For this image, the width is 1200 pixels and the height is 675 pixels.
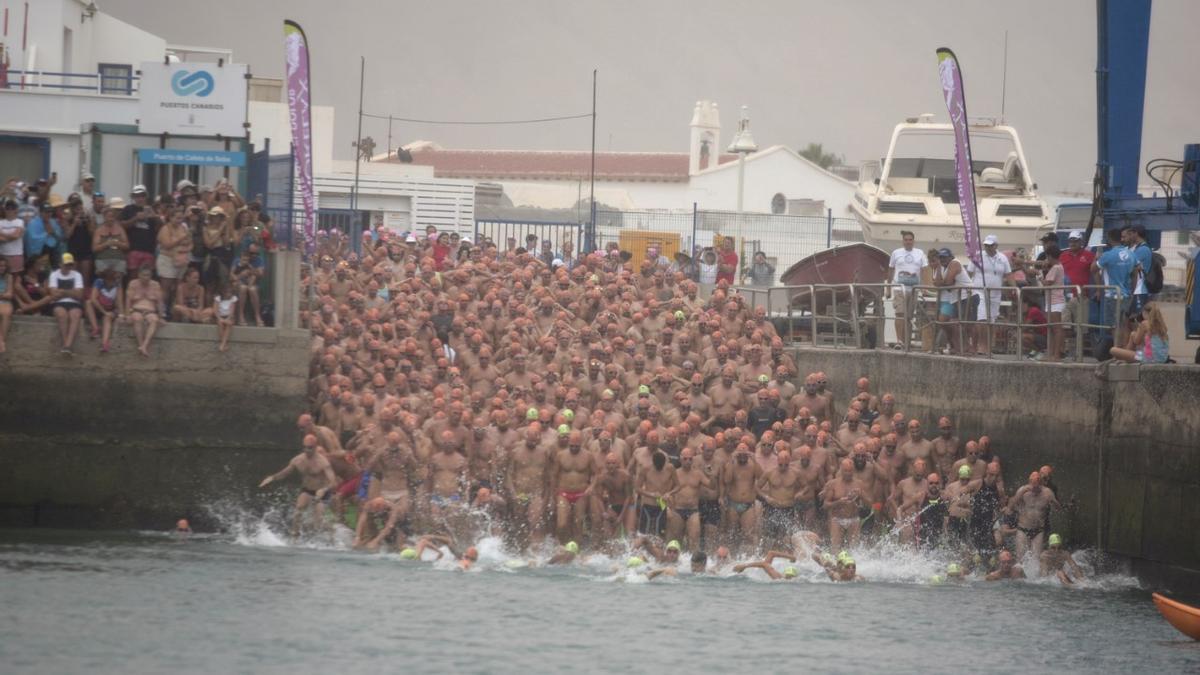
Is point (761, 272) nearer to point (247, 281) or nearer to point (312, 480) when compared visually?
point (247, 281)

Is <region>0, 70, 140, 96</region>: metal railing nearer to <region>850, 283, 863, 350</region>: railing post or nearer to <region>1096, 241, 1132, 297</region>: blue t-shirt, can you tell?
<region>850, 283, 863, 350</region>: railing post

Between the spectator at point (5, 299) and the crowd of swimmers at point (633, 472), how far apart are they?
3571 mm

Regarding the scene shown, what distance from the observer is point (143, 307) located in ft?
69.4

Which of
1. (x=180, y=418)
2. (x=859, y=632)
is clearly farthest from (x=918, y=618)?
(x=180, y=418)

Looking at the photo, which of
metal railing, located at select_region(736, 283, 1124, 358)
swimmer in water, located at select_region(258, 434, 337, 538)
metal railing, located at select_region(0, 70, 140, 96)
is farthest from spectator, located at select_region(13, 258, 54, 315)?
metal railing, located at select_region(736, 283, 1124, 358)

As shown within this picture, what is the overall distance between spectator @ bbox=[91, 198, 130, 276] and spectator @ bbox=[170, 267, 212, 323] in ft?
2.41

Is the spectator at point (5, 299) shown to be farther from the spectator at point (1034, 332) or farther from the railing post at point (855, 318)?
the spectator at point (1034, 332)

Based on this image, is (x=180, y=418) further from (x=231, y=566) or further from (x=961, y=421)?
(x=961, y=421)

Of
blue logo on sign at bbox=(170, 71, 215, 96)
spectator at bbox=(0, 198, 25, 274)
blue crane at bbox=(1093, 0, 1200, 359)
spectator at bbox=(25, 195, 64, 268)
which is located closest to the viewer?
spectator at bbox=(0, 198, 25, 274)

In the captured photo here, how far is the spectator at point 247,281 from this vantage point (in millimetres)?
21656

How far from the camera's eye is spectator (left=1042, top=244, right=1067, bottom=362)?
21.3 metres

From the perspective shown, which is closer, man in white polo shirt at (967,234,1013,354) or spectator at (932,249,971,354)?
spectator at (932,249,971,354)

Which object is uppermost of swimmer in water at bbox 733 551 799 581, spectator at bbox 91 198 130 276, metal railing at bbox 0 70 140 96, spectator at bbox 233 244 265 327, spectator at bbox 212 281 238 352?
metal railing at bbox 0 70 140 96

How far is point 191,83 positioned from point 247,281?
11.9ft
